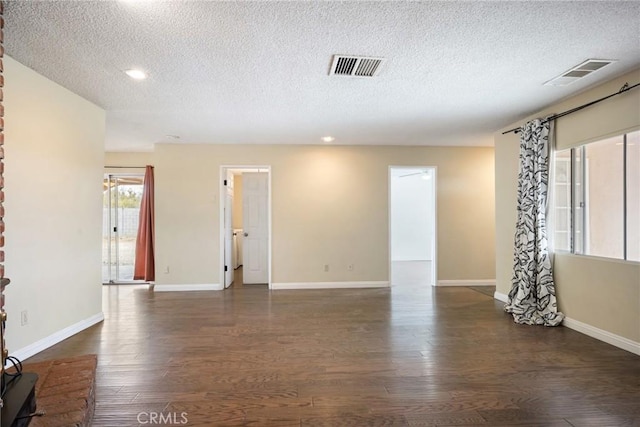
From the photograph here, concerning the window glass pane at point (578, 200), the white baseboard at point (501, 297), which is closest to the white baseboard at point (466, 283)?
the white baseboard at point (501, 297)

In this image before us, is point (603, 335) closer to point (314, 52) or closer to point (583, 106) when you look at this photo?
point (583, 106)

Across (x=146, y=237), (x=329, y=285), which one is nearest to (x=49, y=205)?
(x=146, y=237)

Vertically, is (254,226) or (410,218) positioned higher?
(410,218)

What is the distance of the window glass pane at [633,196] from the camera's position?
2922mm

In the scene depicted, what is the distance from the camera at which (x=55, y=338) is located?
313 centimetres

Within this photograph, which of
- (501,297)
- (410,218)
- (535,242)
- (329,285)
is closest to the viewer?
(535,242)

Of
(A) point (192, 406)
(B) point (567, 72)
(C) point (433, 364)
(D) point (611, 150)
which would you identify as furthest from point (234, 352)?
(D) point (611, 150)

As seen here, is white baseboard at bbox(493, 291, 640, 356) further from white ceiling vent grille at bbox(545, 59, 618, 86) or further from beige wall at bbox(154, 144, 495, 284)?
white ceiling vent grille at bbox(545, 59, 618, 86)

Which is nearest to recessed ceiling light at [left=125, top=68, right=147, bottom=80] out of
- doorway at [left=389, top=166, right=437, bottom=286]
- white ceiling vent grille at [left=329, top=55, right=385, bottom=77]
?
white ceiling vent grille at [left=329, top=55, right=385, bottom=77]

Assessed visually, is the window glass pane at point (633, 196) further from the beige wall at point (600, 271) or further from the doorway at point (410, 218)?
the doorway at point (410, 218)

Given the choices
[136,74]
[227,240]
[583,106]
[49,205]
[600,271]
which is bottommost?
[600,271]

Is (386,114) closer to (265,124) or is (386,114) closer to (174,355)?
(265,124)

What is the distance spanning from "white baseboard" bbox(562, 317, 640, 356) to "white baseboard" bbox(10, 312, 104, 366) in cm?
540

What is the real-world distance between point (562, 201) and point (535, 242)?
0.56 meters
